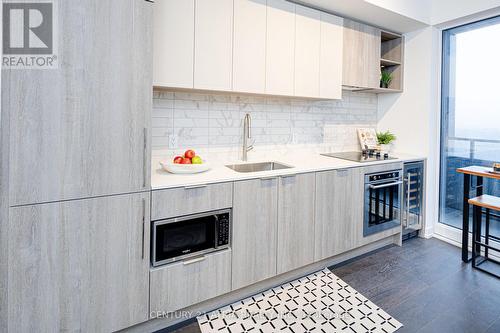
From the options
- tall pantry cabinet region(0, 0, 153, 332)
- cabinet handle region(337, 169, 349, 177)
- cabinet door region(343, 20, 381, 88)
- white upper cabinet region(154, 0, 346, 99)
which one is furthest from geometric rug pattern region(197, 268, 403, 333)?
cabinet door region(343, 20, 381, 88)

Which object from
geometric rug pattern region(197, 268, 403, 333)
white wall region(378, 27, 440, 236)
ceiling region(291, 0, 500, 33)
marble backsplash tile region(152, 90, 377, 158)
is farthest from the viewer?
white wall region(378, 27, 440, 236)

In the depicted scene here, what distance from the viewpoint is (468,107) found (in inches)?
124

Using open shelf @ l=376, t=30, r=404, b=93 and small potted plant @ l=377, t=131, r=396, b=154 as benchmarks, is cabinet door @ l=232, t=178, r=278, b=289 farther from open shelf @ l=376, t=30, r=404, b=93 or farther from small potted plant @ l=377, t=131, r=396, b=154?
open shelf @ l=376, t=30, r=404, b=93

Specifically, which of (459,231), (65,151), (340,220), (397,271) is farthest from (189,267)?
(459,231)

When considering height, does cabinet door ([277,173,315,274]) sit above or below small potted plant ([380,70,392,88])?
below

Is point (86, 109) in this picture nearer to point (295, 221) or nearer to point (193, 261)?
point (193, 261)

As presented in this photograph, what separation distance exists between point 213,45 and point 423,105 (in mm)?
2659

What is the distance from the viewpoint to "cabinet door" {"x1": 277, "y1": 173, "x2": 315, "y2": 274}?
2225 millimetres

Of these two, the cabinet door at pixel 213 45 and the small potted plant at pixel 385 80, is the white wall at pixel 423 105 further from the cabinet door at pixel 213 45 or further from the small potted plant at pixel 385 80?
the cabinet door at pixel 213 45

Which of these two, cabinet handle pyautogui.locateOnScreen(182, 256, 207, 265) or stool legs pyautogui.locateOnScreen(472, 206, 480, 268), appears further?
stool legs pyautogui.locateOnScreen(472, 206, 480, 268)

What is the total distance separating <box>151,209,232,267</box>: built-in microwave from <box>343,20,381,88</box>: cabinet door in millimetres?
2169

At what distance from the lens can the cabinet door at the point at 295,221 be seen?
2225 millimetres

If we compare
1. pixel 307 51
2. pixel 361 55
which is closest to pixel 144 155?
pixel 307 51

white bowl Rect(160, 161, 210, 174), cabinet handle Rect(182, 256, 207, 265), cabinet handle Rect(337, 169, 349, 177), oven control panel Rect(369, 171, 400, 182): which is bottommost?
cabinet handle Rect(182, 256, 207, 265)
